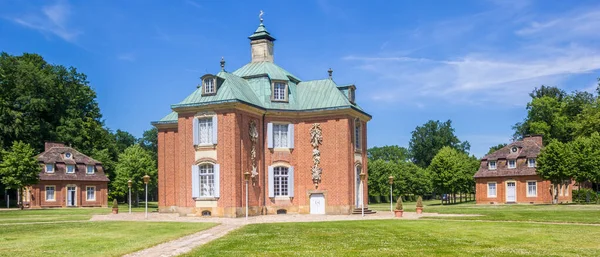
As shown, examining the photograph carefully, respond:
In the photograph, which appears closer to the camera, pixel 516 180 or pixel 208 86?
pixel 208 86

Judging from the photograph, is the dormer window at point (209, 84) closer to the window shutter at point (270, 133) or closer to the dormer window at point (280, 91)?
the window shutter at point (270, 133)

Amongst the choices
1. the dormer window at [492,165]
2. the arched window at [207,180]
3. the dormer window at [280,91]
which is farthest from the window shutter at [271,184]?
the dormer window at [492,165]

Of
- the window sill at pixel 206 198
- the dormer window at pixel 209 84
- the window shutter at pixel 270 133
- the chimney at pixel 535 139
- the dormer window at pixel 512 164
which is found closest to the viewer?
the window sill at pixel 206 198

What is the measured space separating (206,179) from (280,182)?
552 cm

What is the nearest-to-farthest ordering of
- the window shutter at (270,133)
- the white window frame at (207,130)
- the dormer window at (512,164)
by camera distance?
the white window frame at (207,130) → the window shutter at (270,133) → the dormer window at (512,164)

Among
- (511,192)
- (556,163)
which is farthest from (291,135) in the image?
(511,192)

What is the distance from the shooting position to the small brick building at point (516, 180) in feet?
197

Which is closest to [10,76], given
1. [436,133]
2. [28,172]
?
[28,172]

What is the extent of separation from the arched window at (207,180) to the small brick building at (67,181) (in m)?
29.6

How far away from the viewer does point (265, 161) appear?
41.2m

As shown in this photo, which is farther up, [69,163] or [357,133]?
[357,133]

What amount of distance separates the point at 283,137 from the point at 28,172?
26325mm

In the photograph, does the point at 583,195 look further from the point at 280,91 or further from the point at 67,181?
the point at 67,181

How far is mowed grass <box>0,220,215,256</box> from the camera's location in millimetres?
17700
